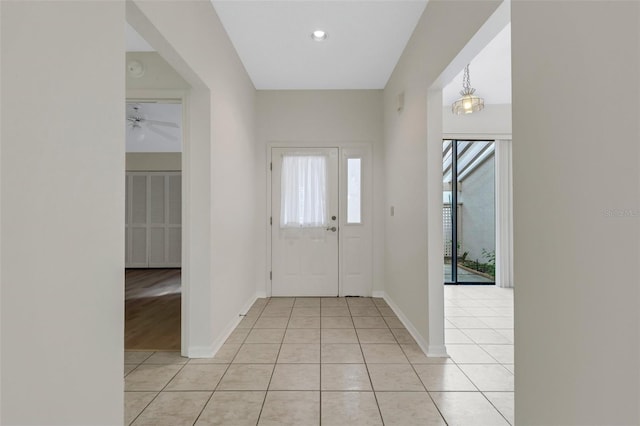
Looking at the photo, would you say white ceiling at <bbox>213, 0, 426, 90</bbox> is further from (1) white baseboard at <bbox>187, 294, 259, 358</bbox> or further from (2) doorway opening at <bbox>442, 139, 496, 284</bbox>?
(1) white baseboard at <bbox>187, 294, 259, 358</bbox>

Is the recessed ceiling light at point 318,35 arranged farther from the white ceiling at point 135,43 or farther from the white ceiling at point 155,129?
the white ceiling at point 155,129

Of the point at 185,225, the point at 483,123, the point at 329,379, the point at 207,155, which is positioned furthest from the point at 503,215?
the point at 185,225

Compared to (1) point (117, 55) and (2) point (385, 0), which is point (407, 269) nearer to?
(2) point (385, 0)

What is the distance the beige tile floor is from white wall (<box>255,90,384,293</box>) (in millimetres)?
1317

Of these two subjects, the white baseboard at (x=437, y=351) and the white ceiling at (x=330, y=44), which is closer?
the white baseboard at (x=437, y=351)

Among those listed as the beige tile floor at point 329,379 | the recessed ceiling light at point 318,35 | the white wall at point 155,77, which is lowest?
the beige tile floor at point 329,379

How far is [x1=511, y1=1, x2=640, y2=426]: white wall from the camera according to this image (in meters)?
0.91

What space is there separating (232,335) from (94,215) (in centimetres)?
207

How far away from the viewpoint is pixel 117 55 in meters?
1.37

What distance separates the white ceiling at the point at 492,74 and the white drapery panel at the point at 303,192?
1.96 meters

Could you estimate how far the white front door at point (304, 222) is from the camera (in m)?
4.36

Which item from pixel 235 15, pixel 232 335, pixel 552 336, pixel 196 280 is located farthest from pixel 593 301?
pixel 235 15

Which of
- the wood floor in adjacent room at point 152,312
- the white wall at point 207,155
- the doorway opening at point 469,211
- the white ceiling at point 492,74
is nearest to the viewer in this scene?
the white wall at point 207,155

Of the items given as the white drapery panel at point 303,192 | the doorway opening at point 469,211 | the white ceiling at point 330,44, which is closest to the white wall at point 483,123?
the doorway opening at point 469,211
